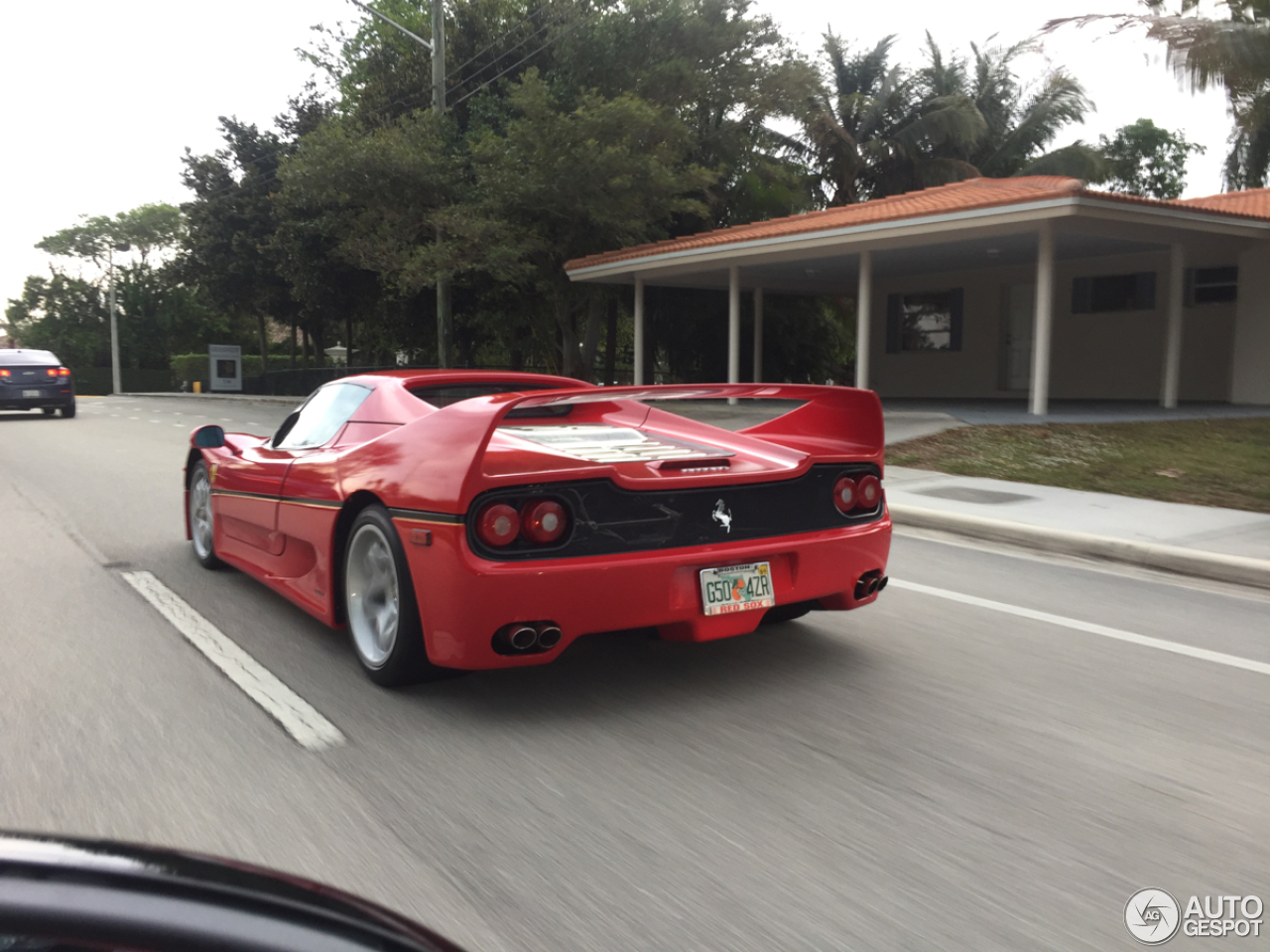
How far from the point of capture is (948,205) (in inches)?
591

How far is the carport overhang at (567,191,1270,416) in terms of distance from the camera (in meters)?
14.5

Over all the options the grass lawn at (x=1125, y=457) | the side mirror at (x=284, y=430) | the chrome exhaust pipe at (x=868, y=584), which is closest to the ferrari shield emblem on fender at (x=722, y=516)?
the chrome exhaust pipe at (x=868, y=584)

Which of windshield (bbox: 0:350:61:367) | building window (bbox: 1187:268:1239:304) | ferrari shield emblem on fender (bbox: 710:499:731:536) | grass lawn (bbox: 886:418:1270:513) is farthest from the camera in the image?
windshield (bbox: 0:350:61:367)

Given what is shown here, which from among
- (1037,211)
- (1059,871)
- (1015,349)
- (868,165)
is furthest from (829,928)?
(868,165)

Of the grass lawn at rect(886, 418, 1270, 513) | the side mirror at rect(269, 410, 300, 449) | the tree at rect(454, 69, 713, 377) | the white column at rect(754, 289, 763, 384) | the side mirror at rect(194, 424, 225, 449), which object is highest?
the tree at rect(454, 69, 713, 377)

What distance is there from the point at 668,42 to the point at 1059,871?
24378mm

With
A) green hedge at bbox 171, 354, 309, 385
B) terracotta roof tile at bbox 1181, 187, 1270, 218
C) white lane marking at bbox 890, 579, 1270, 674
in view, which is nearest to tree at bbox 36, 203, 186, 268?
green hedge at bbox 171, 354, 309, 385

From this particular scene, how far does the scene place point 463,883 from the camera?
2.65 metres

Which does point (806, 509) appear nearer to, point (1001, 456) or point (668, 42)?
point (1001, 456)

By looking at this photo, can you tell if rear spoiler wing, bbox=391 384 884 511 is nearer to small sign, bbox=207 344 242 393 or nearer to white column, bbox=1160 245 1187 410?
white column, bbox=1160 245 1187 410

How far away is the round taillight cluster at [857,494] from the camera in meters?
4.51

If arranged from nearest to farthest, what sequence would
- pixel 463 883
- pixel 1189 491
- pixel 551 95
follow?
pixel 463 883
pixel 1189 491
pixel 551 95

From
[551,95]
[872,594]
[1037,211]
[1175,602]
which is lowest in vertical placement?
[1175,602]

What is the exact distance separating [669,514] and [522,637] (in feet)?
2.34
